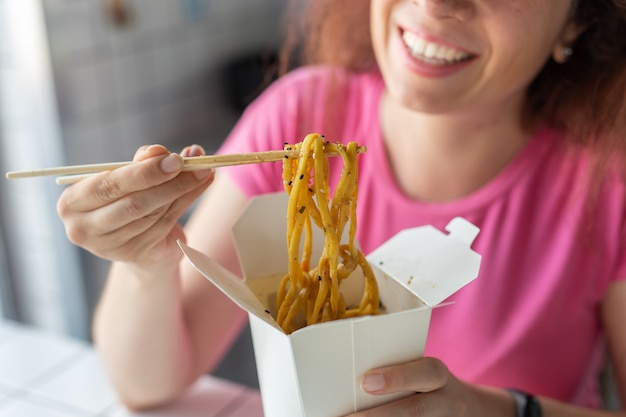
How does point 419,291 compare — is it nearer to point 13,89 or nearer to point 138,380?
point 138,380

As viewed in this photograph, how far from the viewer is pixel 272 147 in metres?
1.28

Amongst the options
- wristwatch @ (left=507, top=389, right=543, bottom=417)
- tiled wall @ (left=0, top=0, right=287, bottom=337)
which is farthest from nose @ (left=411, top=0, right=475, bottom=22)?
tiled wall @ (left=0, top=0, right=287, bottom=337)

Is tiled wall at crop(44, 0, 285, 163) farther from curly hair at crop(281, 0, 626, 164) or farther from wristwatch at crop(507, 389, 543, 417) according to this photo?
wristwatch at crop(507, 389, 543, 417)

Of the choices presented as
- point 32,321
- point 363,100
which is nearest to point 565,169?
point 363,100

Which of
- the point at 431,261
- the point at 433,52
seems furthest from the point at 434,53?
the point at 431,261

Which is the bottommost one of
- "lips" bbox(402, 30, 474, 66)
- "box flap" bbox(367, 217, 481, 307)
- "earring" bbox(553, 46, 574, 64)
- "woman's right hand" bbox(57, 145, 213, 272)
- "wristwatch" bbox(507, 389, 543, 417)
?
"wristwatch" bbox(507, 389, 543, 417)

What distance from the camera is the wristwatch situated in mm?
946

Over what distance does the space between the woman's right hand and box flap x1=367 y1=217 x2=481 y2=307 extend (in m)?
0.24

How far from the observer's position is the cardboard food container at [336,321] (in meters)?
0.65

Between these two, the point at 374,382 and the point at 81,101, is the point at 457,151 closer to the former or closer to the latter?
the point at 374,382

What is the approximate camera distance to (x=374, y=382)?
667 millimetres

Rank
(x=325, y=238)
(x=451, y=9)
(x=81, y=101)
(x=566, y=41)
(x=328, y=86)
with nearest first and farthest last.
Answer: (x=325, y=238)
(x=451, y=9)
(x=566, y=41)
(x=328, y=86)
(x=81, y=101)

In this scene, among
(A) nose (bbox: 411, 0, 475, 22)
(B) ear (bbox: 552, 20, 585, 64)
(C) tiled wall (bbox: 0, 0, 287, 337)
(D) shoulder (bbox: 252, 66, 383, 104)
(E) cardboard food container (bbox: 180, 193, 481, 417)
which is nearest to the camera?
(E) cardboard food container (bbox: 180, 193, 481, 417)

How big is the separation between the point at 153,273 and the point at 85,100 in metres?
1.28
